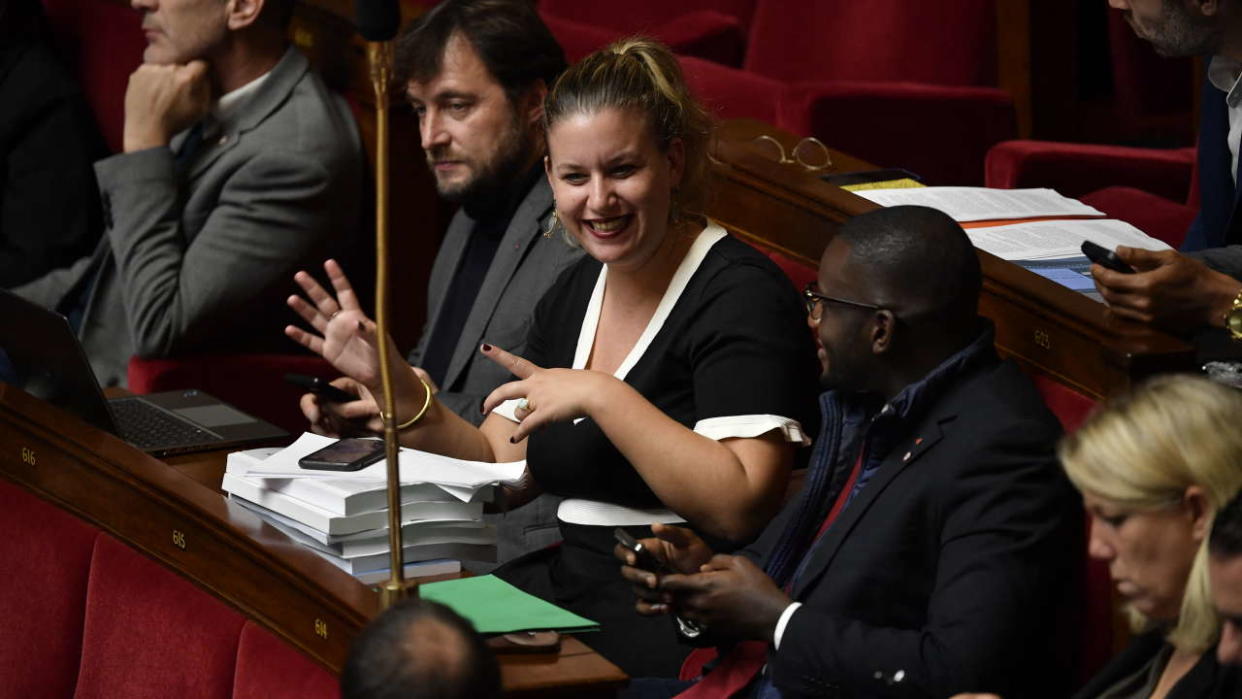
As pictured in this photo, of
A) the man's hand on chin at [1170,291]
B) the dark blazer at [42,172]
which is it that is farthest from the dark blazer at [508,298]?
the dark blazer at [42,172]

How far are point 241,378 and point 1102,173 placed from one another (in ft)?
3.96

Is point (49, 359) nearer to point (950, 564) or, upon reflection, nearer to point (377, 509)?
point (377, 509)

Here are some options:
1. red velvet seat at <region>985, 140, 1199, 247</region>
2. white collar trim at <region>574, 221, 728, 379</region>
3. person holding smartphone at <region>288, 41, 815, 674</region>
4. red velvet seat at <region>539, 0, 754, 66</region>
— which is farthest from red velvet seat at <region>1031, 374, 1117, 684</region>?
red velvet seat at <region>539, 0, 754, 66</region>

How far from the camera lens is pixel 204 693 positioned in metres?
1.28

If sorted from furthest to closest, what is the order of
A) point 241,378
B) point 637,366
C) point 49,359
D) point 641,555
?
point 241,378
point 49,359
point 637,366
point 641,555

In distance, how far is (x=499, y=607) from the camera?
1180 millimetres

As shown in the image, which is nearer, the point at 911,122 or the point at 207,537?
the point at 207,537

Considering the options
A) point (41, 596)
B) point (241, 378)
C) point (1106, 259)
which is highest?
point (1106, 259)

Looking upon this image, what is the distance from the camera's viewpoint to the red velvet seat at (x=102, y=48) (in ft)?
8.63

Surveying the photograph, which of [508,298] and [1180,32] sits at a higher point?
[1180,32]

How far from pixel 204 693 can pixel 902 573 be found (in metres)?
0.52

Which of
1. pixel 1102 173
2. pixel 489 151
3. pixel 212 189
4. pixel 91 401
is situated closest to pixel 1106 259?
pixel 489 151

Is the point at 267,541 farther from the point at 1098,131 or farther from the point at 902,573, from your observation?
the point at 1098,131

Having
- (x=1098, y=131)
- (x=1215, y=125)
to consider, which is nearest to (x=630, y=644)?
(x=1215, y=125)
